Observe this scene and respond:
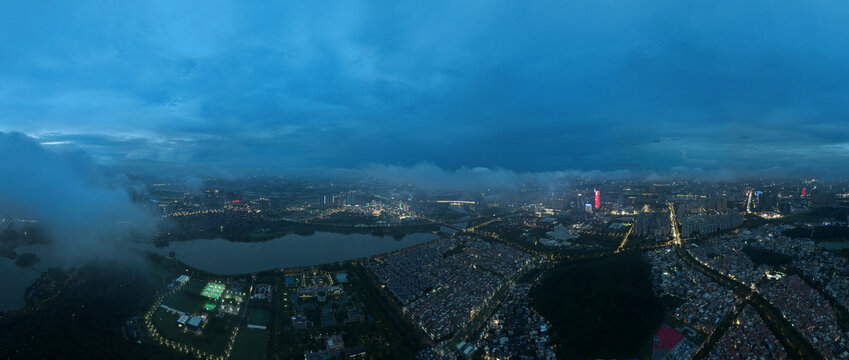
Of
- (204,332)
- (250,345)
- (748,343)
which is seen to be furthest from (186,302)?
(748,343)

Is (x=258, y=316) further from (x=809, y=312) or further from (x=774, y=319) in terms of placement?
(x=809, y=312)

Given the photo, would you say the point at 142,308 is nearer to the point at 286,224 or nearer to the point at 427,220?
the point at 286,224

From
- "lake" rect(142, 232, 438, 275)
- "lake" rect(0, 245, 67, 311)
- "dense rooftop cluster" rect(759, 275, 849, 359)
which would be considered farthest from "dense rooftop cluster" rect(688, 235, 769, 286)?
"lake" rect(0, 245, 67, 311)

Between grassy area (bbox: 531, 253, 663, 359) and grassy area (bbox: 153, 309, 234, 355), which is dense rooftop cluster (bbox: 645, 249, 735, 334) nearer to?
grassy area (bbox: 531, 253, 663, 359)

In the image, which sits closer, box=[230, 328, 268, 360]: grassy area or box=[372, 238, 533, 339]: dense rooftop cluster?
box=[230, 328, 268, 360]: grassy area

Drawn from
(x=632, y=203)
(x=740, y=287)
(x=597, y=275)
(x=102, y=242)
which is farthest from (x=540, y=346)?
(x=632, y=203)
